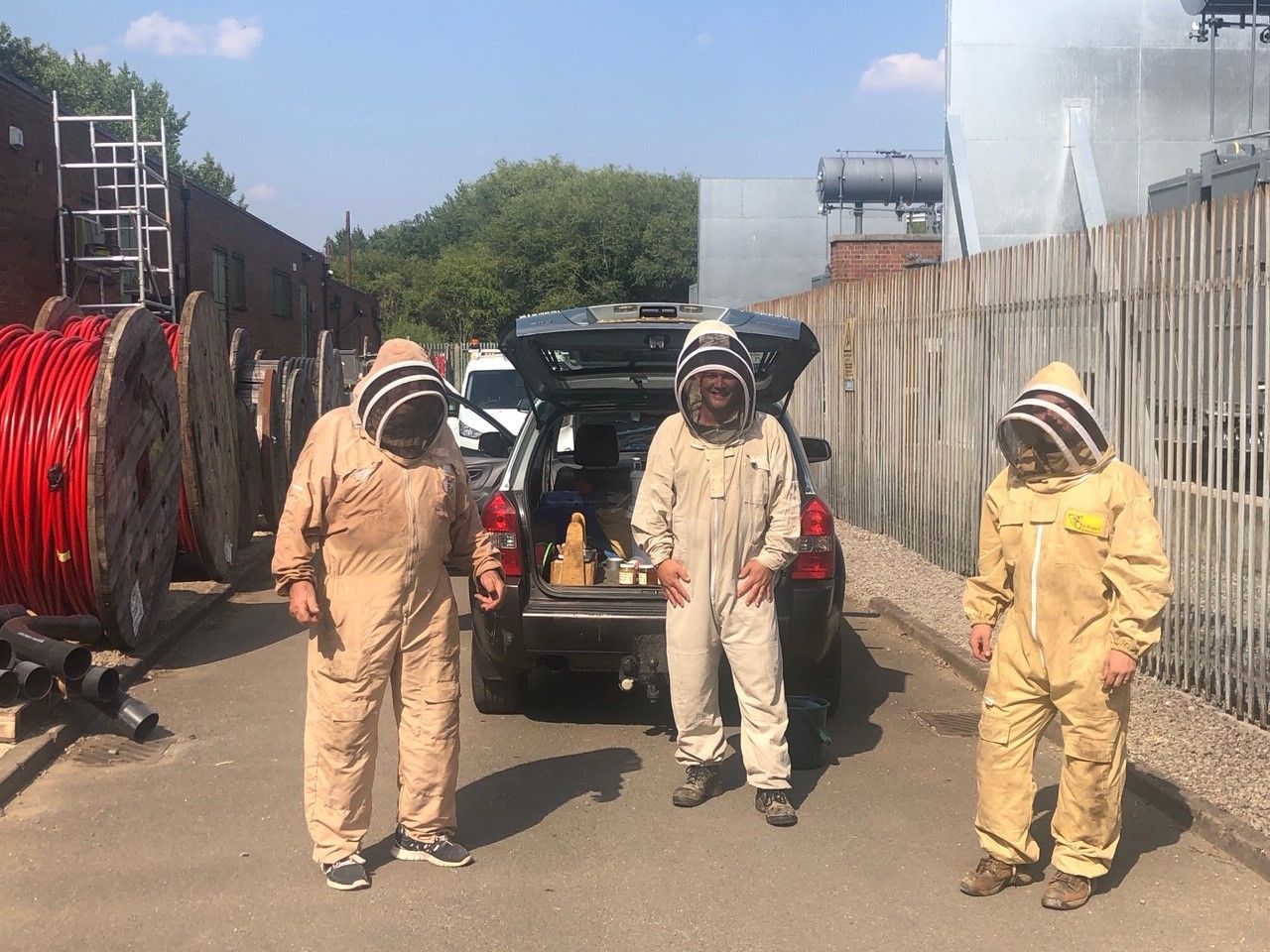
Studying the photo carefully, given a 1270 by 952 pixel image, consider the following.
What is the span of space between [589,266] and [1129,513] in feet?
245

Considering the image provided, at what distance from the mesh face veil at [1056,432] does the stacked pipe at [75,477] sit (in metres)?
5.50

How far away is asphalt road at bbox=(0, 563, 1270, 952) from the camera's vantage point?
15.0 feet

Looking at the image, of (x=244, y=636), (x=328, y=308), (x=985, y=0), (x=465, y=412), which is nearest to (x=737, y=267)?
(x=328, y=308)

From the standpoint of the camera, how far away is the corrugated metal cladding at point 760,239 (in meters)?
39.0

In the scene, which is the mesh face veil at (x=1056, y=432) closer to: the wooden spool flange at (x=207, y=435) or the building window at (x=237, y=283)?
the wooden spool flange at (x=207, y=435)

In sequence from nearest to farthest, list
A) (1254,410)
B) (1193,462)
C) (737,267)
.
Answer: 1. (1254,410)
2. (1193,462)
3. (737,267)

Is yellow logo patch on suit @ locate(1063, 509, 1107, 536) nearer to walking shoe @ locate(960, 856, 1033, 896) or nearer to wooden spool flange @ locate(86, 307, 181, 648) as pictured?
walking shoe @ locate(960, 856, 1033, 896)

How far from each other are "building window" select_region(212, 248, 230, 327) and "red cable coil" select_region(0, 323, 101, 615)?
20.3 m

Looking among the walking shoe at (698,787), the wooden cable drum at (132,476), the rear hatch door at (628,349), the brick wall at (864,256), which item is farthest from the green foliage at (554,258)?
the walking shoe at (698,787)

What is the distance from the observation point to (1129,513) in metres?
4.62

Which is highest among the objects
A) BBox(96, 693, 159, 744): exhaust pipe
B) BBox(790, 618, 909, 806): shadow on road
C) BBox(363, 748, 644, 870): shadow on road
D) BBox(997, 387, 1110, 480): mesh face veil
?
BBox(997, 387, 1110, 480): mesh face veil

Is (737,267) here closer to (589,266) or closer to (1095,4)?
(1095,4)

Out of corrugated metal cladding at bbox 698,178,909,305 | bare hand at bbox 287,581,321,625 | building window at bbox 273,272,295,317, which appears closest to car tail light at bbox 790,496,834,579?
bare hand at bbox 287,581,321,625

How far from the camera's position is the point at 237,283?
30.5 metres
